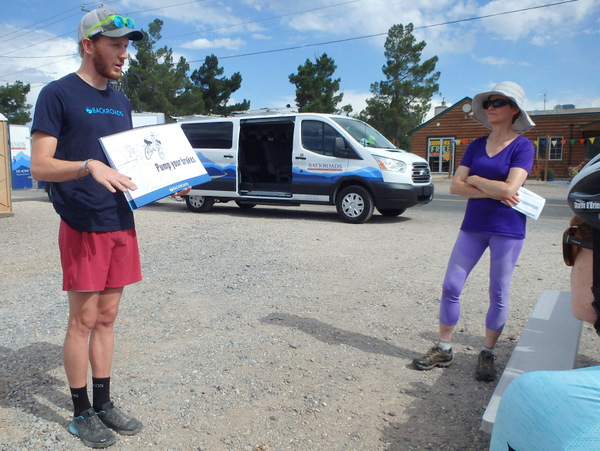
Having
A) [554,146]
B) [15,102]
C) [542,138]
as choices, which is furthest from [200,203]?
[15,102]

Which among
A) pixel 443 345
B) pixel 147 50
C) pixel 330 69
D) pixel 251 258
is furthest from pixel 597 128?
pixel 147 50

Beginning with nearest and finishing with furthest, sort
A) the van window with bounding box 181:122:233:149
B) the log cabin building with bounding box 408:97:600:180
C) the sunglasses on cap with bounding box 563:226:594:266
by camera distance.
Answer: the sunglasses on cap with bounding box 563:226:594:266 → the van window with bounding box 181:122:233:149 → the log cabin building with bounding box 408:97:600:180

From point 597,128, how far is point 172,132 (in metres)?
29.7

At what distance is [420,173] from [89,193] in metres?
8.83

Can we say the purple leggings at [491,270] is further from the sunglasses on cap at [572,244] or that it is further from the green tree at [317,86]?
the green tree at [317,86]

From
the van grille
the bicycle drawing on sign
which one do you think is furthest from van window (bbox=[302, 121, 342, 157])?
the bicycle drawing on sign

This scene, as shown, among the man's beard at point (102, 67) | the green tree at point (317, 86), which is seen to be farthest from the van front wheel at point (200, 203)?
the green tree at point (317, 86)

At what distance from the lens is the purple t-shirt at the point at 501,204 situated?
3.29 meters

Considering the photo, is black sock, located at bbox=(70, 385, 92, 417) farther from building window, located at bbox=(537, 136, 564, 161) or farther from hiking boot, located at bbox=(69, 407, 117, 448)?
building window, located at bbox=(537, 136, 564, 161)

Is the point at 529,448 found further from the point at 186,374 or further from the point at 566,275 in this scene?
the point at 566,275

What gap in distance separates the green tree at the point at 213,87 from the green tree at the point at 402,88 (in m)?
11.7

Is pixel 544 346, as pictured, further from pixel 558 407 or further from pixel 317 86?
pixel 317 86

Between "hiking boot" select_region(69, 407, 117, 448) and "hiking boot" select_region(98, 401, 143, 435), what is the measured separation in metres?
0.06

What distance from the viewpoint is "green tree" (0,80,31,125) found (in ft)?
150
